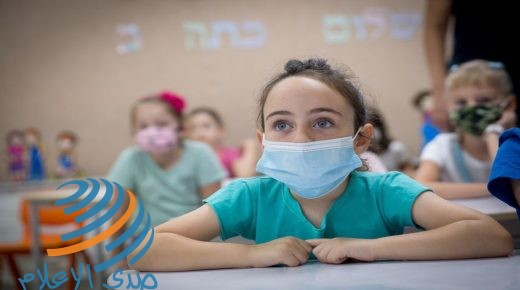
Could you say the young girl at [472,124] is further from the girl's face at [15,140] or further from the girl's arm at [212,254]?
the girl's face at [15,140]

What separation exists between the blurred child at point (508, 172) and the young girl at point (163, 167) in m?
1.16

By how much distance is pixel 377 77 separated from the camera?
431cm

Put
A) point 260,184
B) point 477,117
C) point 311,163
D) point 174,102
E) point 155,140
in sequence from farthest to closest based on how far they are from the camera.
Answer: point 174,102, point 155,140, point 477,117, point 260,184, point 311,163

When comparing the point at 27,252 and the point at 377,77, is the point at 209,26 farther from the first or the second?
the point at 27,252

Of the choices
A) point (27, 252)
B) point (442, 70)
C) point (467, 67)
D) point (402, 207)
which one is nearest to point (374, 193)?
point (402, 207)

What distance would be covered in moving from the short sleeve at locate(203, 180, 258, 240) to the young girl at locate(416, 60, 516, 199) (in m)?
0.76

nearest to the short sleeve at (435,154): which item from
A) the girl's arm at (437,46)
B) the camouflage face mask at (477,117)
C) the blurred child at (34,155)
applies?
the camouflage face mask at (477,117)

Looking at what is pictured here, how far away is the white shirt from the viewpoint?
178cm

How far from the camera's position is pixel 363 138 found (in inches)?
43.2

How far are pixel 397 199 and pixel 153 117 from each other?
49.5 inches

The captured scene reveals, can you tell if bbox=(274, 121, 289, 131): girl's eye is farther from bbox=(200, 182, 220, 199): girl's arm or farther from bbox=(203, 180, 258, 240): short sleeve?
bbox=(200, 182, 220, 199): girl's arm

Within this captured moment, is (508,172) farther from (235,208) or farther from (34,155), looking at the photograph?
(34,155)

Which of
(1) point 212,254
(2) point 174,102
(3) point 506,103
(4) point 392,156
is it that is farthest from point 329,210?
(4) point 392,156

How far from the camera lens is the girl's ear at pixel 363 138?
108 cm
